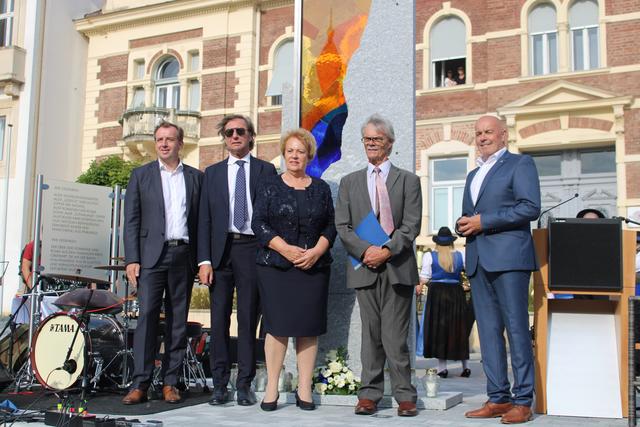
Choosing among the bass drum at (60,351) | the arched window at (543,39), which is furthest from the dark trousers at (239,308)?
the arched window at (543,39)

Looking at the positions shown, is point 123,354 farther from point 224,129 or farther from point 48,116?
point 48,116

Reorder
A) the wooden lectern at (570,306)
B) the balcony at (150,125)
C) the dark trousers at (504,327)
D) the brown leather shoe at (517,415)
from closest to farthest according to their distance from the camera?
the brown leather shoe at (517,415)
the dark trousers at (504,327)
the wooden lectern at (570,306)
the balcony at (150,125)

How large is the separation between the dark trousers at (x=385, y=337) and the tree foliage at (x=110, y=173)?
16.7m

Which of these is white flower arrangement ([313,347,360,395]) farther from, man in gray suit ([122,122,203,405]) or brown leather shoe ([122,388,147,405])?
brown leather shoe ([122,388,147,405])

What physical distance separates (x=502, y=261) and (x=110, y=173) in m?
17.8

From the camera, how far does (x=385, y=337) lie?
544 centimetres

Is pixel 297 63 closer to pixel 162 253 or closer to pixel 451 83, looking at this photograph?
pixel 162 253

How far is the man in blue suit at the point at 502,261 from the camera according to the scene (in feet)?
17.1

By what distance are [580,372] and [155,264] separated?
136 inches

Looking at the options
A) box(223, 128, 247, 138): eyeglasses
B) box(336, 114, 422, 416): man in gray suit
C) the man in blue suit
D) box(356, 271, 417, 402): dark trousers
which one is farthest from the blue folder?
box(223, 128, 247, 138): eyeglasses

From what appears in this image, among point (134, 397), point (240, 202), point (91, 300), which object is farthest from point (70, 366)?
point (240, 202)

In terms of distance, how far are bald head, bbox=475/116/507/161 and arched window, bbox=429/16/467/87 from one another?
1439 centimetres

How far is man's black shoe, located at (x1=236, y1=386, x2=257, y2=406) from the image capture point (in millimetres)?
5898

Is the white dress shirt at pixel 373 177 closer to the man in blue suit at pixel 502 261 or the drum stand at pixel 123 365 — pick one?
the man in blue suit at pixel 502 261
